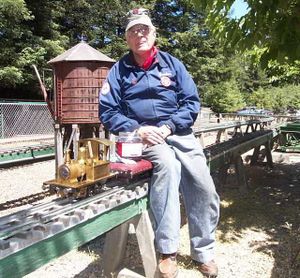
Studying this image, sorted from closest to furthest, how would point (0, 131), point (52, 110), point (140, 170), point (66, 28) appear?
point (140, 170) < point (52, 110) < point (0, 131) < point (66, 28)

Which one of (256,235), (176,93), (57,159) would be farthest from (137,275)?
(57,159)

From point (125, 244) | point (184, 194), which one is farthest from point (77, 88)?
point (184, 194)

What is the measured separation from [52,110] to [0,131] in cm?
893

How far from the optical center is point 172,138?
11.8ft

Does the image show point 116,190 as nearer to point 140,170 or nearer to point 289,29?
point 140,170

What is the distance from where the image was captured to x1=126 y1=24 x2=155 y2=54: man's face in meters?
3.60

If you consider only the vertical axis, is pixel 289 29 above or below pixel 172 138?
above

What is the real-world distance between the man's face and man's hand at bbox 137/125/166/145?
2.09 feet

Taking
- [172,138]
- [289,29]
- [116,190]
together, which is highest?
[289,29]

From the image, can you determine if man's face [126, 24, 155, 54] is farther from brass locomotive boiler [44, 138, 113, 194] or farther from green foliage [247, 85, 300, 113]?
green foliage [247, 85, 300, 113]

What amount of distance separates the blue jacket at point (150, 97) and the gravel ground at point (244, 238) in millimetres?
1548

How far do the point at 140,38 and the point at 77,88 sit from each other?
6271mm

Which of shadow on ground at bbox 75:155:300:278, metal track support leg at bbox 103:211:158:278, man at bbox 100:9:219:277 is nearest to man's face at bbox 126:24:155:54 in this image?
man at bbox 100:9:219:277

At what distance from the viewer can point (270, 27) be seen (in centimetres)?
429
